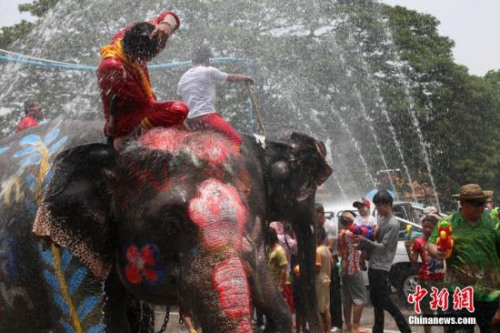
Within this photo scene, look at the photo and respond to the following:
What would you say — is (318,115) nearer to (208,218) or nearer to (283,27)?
(283,27)

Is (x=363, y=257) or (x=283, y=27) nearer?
(x=363, y=257)

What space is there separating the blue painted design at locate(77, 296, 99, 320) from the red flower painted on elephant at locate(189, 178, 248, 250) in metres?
0.92

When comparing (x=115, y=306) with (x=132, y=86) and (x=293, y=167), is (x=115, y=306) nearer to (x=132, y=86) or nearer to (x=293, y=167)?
(x=132, y=86)

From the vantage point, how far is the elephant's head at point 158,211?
3789mm

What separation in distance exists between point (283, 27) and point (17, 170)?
13.0 metres

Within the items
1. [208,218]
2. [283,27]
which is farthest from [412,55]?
[208,218]

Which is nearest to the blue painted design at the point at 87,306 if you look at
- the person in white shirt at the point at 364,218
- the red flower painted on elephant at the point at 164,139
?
the red flower painted on elephant at the point at 164,139

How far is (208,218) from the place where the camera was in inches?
151

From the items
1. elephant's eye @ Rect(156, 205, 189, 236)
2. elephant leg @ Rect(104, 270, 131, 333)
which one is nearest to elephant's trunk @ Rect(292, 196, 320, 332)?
elephant leg @ Rect(104, 270, 131, 333)

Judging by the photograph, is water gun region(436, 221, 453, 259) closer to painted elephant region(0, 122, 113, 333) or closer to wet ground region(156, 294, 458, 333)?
painted elephant region(0, 122, 113, 333)

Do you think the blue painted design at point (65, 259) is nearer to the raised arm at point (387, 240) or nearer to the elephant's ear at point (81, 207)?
the elephant's ear at point (81, 207)

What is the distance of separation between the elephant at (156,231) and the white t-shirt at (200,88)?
88 centimetres

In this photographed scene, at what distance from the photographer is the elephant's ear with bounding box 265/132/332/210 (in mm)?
4961
